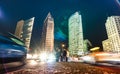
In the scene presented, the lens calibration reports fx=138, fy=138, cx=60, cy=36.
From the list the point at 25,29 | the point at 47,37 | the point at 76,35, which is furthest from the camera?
the point at 47,37

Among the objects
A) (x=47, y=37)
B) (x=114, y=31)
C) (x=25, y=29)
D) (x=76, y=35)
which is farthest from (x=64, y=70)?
(x=47, y=37)

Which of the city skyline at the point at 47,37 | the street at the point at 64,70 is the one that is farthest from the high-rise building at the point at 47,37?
the street at the point at 64,70

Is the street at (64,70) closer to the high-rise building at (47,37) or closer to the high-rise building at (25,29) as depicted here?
the high-rise building at (25,29)

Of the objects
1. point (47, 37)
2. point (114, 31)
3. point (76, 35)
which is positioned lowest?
point (47, 37)

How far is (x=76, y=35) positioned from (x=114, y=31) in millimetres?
41624

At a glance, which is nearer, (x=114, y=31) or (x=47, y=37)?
(x=114, y=31)

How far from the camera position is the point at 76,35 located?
160 m

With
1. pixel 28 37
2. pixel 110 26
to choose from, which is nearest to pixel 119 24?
pixel 110 26

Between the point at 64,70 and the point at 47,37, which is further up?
the point at 47,37

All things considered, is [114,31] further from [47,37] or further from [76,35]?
[47,37]

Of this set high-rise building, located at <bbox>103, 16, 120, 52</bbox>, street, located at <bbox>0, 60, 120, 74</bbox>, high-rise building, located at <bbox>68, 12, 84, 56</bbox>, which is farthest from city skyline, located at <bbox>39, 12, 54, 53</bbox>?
street, located at <bbox>0, 60, 120, 74</bbox>

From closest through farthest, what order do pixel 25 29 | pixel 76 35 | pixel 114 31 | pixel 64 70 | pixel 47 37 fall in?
pixel 64 70 < pixel 114 31 < pixel 25 29 < pixel 76 35 < pixel 47 37

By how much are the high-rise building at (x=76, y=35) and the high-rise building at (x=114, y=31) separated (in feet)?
100

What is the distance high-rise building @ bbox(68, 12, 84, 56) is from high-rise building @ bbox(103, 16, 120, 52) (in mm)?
30564
